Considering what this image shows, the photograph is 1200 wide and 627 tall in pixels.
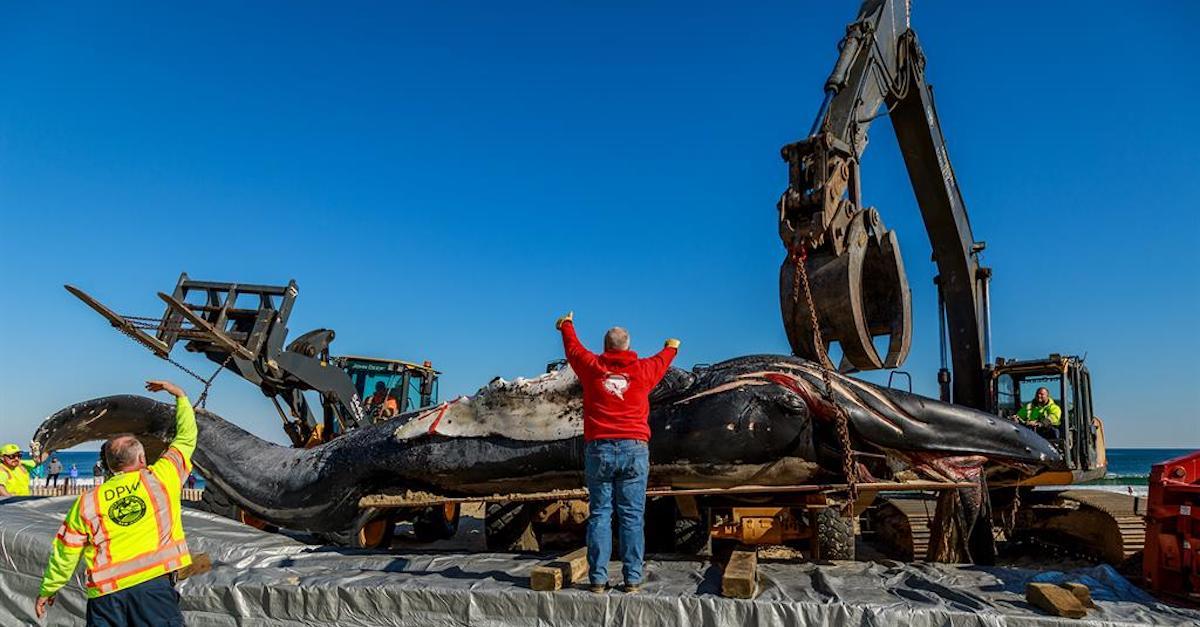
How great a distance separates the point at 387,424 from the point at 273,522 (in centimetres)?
131

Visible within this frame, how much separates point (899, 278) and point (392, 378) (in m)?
9.04

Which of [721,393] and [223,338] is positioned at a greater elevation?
[223,338]

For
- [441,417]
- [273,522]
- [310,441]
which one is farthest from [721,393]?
[310,441]

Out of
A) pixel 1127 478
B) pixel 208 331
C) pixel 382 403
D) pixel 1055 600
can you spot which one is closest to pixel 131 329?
pixel 208 331

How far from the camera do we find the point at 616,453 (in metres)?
4.41

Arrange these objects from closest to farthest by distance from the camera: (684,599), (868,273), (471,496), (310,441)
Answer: (684,599) → (471,496) → (868,273) → (310,441)

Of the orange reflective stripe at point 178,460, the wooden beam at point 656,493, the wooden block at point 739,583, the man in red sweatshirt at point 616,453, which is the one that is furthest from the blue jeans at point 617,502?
the orange reflective stripe at point 178,460

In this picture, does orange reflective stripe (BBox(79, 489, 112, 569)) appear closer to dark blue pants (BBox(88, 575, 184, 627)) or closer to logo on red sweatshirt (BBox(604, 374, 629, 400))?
dark blue pants (BBox(88, 575, 184, 627))

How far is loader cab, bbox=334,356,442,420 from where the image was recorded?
43.8ft

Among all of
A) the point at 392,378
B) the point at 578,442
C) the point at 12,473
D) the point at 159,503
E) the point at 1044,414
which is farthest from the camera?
the point at 392,378

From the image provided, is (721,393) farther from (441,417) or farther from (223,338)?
(223,338)

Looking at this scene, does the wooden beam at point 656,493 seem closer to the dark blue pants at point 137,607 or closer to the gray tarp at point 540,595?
the gray tarp at point 540,595

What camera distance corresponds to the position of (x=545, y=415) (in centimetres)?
600

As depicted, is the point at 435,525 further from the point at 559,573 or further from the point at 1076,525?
the point at 1076,525
